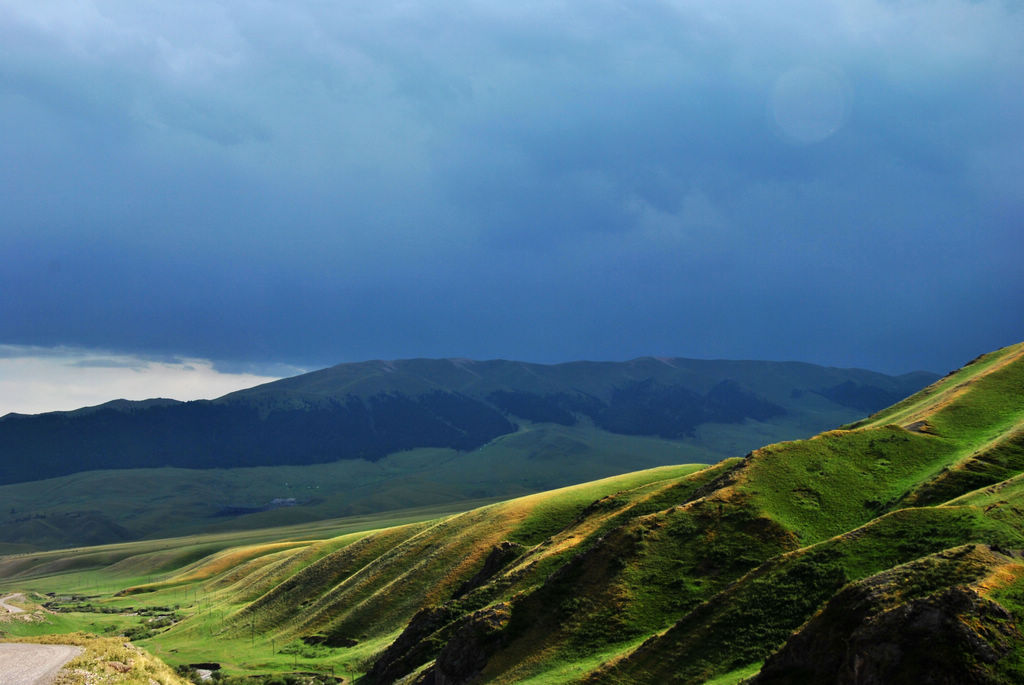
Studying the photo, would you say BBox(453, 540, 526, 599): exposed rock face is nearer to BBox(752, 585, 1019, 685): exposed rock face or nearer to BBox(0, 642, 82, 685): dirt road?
BBox(0, 642, 82, 685): dirt road

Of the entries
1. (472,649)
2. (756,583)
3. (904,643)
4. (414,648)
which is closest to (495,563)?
(414,648)

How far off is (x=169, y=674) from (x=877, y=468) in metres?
60.3

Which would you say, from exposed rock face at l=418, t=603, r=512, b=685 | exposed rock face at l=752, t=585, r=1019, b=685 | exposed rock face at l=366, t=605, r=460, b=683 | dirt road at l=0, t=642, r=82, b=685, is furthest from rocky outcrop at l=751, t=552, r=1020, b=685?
dirt road at l=0, t=642, r=82, b=685

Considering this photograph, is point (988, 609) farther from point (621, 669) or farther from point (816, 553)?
point (621, 669)

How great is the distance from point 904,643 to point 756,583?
14789mm

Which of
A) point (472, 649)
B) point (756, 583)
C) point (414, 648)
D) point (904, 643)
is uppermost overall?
point (904, 643)

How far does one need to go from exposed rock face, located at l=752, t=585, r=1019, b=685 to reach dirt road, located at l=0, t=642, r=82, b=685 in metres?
41.6

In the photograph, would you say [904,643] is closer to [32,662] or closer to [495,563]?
[32,662]

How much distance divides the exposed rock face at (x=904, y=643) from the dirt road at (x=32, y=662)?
41.6 m

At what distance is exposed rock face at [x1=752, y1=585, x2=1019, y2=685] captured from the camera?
26.3 meters

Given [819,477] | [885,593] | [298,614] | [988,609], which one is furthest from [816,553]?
[298,614]

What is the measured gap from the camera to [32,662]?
48625mm

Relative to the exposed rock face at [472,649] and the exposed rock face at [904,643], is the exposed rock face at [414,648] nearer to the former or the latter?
the exposed rock face at [472,649]

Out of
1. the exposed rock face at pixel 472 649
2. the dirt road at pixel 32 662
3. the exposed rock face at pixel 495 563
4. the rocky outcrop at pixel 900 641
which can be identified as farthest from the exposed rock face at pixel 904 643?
the exposed rock face at pixel 495 563
